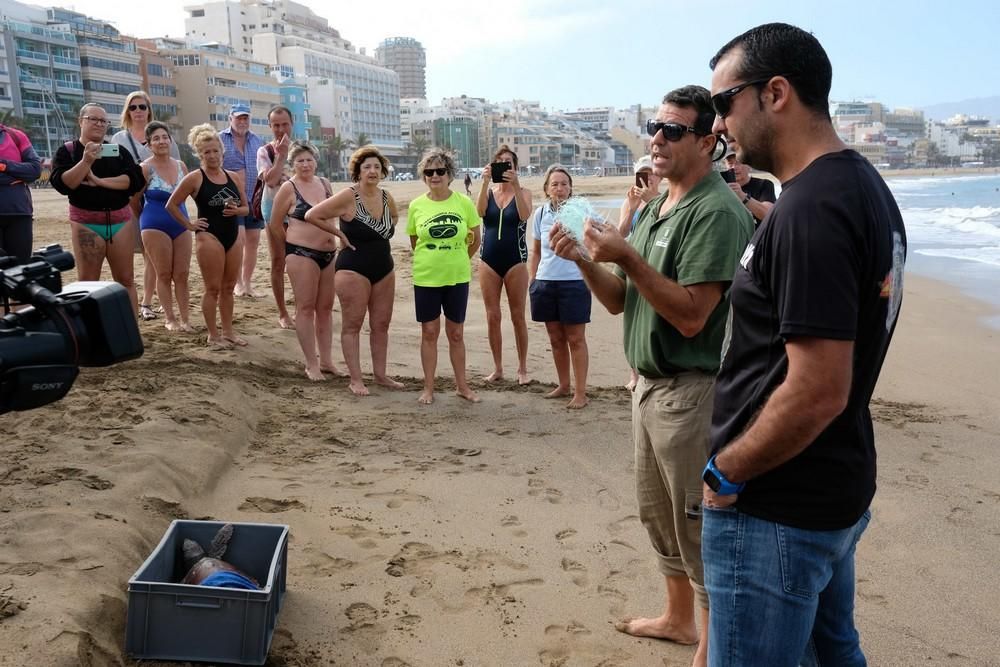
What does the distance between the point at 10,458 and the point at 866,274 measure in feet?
12.9

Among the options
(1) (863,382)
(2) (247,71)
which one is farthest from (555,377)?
(2) (247,71)

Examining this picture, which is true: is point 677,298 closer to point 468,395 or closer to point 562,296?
point 562,296

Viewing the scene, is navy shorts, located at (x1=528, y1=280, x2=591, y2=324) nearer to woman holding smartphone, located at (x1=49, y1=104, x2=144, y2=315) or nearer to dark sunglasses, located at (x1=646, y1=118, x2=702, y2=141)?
woman holding smartphone, located at (x1=49, y1=104, x2=144, y2=315)

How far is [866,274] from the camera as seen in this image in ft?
4.98

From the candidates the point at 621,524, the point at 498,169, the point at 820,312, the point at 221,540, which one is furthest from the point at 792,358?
the point at 498,169

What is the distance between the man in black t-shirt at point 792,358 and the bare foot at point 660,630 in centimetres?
126

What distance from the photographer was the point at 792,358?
154 cm

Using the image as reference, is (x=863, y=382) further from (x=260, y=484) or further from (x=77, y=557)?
(x=260, y=484)

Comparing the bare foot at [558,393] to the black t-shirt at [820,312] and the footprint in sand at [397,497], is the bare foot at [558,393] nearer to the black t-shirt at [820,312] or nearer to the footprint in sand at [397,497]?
the footprint in sand at [397,497]

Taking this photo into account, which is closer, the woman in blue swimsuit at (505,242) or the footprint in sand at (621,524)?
the footprint in sand at (621,524)

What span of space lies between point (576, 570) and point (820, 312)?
2212 millimetres

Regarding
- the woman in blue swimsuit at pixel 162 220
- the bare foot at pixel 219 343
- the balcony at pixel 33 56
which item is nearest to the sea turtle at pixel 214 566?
the bare foot at pixel 219 343


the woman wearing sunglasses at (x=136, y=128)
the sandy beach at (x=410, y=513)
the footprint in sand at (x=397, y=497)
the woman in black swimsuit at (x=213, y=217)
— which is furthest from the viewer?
the woman wearing sunglasses at (x=136, y=128)

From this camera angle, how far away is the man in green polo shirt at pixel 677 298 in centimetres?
228
